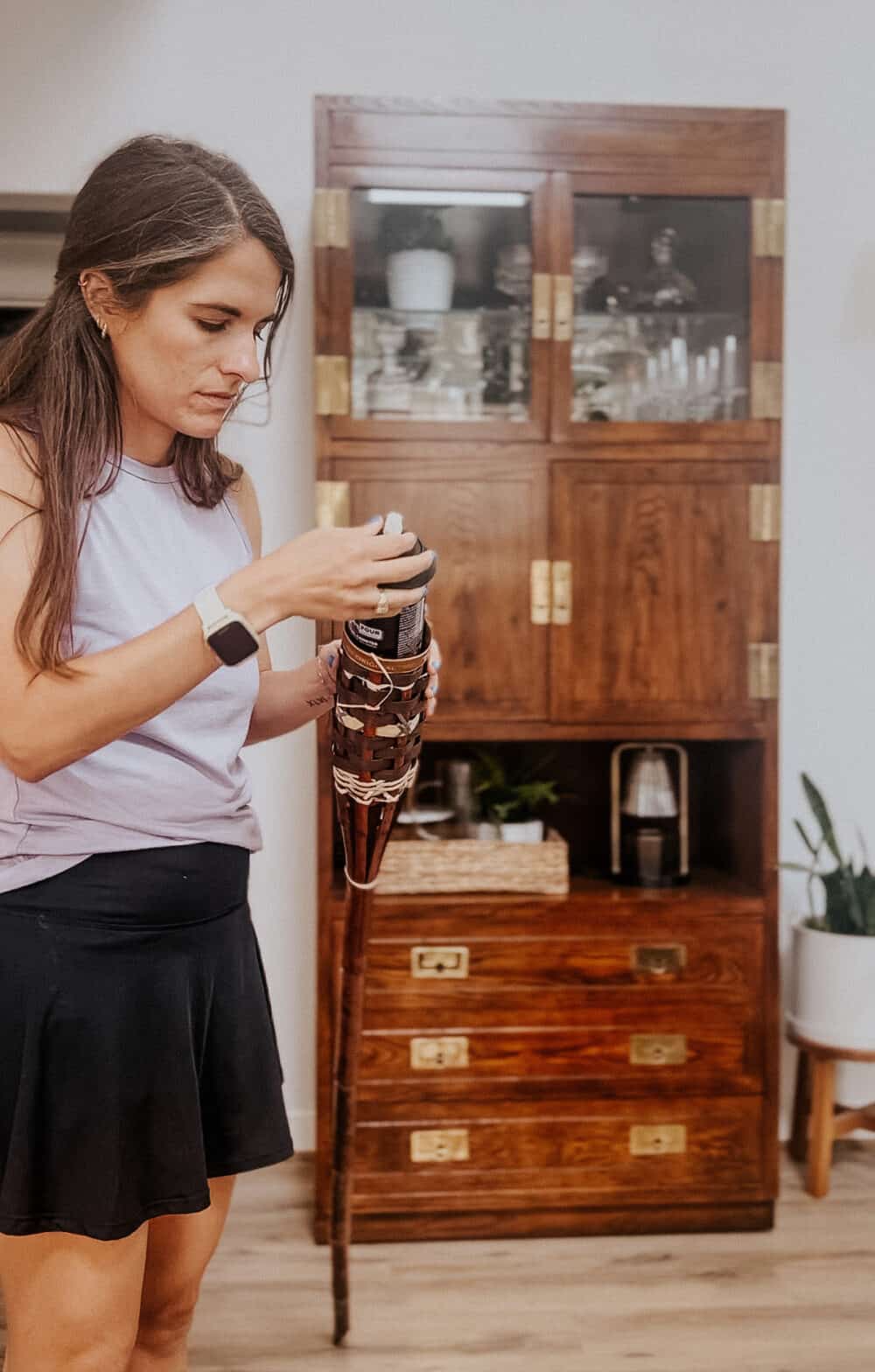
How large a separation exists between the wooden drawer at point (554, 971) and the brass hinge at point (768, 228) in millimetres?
1327

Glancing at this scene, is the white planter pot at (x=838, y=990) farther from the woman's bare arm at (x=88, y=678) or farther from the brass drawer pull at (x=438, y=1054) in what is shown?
the woman's bare arm at (x=88, y=678)

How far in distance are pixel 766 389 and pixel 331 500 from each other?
0.88 metres

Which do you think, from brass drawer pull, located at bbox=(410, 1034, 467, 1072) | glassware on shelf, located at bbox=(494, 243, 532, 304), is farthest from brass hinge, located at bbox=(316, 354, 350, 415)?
brass drawer pull, located at bbox=(410, 1034, 467, 1072)

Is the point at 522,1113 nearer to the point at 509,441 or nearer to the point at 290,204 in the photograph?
the point at 509,441

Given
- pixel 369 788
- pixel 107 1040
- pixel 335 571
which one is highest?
pixel 335 571

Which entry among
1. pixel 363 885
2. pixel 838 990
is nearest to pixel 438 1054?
pixel 838 990

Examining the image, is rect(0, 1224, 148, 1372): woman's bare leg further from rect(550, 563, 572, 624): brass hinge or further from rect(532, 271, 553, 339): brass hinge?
rect(532, 271, 553, 339): brass hinge

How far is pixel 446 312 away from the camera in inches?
98.9

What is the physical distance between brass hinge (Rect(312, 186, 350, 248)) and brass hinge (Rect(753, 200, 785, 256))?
0.80 meters

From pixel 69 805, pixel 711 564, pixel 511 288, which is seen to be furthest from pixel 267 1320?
pixel 511 288

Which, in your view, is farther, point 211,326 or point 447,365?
point 447,365

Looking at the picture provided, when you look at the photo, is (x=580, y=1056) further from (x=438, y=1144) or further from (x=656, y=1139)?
(x=438, y=1144)

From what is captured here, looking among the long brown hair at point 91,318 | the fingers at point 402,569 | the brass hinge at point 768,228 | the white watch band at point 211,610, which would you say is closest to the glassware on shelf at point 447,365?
the brass hinge at point 768,228

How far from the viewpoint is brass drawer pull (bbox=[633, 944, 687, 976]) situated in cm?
253
